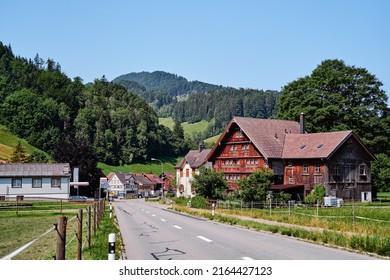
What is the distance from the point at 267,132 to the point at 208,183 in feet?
28.9

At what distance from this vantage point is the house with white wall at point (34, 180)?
169 feet

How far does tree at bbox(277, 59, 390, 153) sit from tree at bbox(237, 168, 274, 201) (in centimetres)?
720

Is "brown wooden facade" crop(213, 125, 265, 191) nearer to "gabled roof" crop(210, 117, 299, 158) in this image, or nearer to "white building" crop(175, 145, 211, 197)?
"gabled roof" crop(210, 117, 299, 158)

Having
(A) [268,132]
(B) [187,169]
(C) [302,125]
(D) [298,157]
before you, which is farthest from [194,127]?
(D) [298,157]

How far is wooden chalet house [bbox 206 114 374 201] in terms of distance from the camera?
4059 cm

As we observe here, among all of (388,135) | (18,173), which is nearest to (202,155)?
(18,173)

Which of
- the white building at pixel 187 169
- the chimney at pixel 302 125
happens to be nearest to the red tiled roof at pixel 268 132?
the chimney at pixel 302 125

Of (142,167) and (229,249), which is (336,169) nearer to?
(229,249)

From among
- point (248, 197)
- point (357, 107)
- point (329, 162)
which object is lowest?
point (248, 197)

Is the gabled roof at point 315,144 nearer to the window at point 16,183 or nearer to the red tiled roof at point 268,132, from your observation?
the red tiled roof at point 268,132

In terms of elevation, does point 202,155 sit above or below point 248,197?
above
